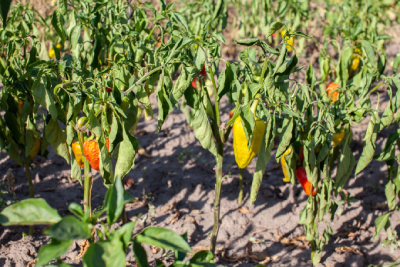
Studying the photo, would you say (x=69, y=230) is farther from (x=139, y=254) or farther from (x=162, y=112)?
(x=162, y=112)

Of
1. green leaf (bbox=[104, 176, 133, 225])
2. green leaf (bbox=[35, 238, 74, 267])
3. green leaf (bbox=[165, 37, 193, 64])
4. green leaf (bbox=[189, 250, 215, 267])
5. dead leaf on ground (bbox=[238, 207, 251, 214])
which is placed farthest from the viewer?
dead leaf on ground (bbox=[238, 207, 251, 214])

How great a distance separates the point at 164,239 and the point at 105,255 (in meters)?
0.14

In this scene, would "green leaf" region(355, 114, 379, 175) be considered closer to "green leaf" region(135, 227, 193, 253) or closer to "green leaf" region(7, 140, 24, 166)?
"green leaf" region(135, 227, 193, 253)

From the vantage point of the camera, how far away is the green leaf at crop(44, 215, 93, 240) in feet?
2.51

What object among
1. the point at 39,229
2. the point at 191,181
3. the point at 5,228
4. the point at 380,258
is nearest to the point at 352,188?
the point at 380,258

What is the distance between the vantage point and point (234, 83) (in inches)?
55.3

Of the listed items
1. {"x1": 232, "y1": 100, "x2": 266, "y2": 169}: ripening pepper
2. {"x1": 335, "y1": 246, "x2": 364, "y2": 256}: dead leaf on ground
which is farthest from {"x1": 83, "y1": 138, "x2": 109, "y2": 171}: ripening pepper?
{"x1": 335, "y1": 246, "x2": 364, "y2": 256}: dead leaf on ground

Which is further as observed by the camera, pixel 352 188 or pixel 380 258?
pixel 352 188

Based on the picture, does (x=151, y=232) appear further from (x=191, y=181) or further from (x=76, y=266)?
(x=191, y=181)

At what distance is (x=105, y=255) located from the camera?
79cm

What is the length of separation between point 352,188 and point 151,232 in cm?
223

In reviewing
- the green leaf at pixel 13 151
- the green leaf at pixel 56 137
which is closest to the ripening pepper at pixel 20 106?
the green leaf at pixel 13 151

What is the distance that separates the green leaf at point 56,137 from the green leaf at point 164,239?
939 millimetres

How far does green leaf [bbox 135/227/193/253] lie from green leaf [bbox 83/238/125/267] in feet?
0.20
